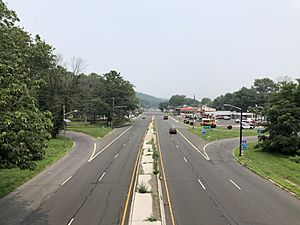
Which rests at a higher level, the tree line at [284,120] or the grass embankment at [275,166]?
the tree line at [284,120]

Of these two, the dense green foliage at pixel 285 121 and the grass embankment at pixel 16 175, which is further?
the dense green foliage at pixel 285 121

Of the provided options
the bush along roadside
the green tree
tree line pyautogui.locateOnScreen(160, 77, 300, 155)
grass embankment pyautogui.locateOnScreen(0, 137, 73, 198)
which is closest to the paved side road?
grass embankment pyautogui.locateOnScreen(0, 137, 73, 198)

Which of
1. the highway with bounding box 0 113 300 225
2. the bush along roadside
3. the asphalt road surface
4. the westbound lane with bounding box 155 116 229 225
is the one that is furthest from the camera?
the highway with bounding box 0 113 300 225

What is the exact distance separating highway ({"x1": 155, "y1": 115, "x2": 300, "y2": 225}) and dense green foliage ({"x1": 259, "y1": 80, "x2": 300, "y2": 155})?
10.8 meters

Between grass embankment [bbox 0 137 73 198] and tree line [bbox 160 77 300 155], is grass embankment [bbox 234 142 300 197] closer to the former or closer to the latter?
tree line [bbox 160 77 300 155]

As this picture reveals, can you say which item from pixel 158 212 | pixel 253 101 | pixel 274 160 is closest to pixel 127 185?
pixel 158 212

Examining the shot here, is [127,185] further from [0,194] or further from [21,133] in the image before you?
[21,133]

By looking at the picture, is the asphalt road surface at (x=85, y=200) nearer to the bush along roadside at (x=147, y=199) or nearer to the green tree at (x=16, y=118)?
the bush along roadside at (x=147, y=199)

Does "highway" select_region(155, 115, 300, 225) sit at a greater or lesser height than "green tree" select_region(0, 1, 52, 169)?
lesser

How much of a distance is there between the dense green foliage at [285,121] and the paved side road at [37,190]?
84.1 ft

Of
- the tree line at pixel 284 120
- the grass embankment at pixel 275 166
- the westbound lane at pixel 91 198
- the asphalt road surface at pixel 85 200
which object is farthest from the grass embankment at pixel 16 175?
the tree line at pixel 284 120

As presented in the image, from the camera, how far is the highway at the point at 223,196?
16.5 metres

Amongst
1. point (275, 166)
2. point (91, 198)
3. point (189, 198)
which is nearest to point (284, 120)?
point (275, 166)

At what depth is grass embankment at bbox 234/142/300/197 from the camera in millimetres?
26578
